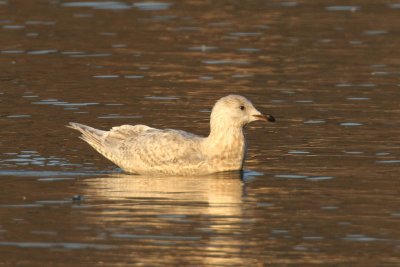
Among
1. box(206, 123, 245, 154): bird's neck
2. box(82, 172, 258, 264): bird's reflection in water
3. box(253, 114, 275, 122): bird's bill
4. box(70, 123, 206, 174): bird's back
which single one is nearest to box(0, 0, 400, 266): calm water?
box(82, 172, 258, 264): bird's reflection in water

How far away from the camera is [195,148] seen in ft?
56.7

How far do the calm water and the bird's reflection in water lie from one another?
0.03 metres

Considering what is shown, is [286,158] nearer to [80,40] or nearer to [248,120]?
[248,120]

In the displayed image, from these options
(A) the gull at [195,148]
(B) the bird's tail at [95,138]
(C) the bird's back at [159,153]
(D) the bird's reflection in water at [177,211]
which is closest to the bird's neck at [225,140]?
(A) the gull at [195,148]

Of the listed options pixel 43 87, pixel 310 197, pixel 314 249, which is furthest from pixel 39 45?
pixel 314 249

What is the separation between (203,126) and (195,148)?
118 inches

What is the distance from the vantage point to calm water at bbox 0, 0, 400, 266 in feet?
43.8

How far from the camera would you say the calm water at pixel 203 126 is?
525 inches

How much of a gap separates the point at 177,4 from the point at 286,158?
57.4 ft

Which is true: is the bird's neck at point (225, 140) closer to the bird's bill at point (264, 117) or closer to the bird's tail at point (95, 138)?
the bird's bill at point (264, 117)

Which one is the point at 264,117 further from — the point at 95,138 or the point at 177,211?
the point at 177,211

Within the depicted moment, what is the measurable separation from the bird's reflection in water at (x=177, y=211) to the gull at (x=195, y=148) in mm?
138

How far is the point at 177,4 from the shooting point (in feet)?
115

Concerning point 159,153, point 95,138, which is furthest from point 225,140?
point 95,138
